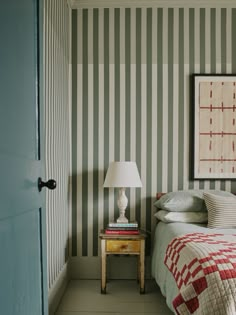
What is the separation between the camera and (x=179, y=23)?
3680mm

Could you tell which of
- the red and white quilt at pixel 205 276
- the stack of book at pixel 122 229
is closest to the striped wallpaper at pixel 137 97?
the stack of book at pixel 122 229

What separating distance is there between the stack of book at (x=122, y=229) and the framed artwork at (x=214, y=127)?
81 centimetres

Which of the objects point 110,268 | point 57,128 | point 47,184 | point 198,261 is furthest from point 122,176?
point 47,184

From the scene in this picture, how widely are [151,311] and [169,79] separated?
208 centimetres

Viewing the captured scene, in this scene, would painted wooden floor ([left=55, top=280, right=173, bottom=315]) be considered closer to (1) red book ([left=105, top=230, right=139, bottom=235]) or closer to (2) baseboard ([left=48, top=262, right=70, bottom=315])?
(2) baseboard ([left=48, top=262, right=70, bottom=315])

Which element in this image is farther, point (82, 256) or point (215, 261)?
point (82, 256)

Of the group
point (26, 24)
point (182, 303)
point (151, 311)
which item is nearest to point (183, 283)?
point (182, 303)

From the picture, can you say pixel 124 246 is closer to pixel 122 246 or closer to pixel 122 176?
pixel 122 246

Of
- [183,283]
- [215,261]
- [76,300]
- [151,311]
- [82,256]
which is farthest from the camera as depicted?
[82,256]

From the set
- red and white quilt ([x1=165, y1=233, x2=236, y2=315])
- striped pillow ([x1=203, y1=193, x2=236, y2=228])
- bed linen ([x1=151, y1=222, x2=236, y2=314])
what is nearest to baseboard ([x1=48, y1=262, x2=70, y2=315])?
bed linen ([x1=151, y1=222, x2=236, y2=314])

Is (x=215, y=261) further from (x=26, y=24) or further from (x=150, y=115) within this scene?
(x=150, y=115)

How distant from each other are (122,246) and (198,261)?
1323mm

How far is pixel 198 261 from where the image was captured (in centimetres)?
193

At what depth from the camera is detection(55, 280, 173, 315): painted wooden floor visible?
2775mm
